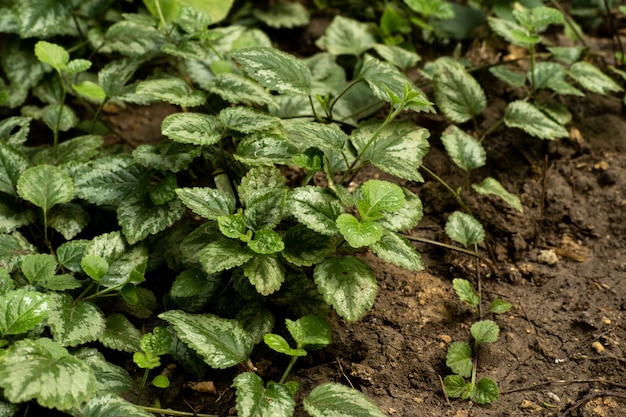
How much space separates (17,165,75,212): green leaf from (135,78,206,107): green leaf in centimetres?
36

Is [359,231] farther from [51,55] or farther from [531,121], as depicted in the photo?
[51,55]

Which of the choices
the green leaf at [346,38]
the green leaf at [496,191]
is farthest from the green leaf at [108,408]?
the green leaf at [346,38]

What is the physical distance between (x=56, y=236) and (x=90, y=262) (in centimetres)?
49

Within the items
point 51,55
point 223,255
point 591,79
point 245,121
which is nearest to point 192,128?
point 245,121

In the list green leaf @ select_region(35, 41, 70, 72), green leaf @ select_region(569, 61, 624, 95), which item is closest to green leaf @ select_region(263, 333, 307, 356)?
green leaf @ select_region(35, 41, 70, 72)

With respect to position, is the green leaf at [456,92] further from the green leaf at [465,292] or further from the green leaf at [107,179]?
the green leaf at [107,179]

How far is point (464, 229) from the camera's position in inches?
84.0

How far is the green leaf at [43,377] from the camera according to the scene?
4.52 ft

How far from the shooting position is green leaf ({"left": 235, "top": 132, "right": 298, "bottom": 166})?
1944 mm

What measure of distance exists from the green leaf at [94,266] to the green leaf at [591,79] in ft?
6.24

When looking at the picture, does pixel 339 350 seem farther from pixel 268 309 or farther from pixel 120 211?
pixel 120 211

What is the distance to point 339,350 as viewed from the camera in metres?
1.90

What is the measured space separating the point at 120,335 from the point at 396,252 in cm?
82

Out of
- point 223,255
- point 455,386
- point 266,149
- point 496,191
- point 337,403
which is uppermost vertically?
point 266,149
